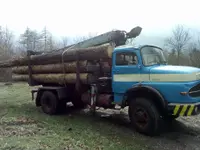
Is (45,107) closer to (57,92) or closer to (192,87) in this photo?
(57,92)

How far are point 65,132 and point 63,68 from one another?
9.60 feet

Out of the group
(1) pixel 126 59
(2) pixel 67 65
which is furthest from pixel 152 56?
(2) pixel 67 65

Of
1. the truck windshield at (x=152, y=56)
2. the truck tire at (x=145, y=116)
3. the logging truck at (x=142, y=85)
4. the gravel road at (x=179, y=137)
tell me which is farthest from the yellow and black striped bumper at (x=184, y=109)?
the truck windshield at (x=152, y=56)

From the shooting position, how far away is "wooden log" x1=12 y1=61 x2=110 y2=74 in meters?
7.87

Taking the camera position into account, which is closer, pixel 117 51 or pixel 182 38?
pixel 117 51

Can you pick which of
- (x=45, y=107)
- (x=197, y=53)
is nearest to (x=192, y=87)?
(x=45, y=107)

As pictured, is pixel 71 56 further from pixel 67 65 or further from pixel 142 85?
pixel 142 85

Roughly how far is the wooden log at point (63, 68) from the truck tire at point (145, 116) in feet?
5.87

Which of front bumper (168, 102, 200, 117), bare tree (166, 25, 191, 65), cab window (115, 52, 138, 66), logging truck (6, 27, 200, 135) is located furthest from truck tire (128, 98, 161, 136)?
bare tree (166, 25, 191, 65)

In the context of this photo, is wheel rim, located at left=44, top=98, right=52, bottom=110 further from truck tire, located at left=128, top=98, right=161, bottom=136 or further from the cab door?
truck tire, located at left=128, top=98, right=161, bottom=136

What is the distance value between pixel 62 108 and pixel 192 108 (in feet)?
17.1

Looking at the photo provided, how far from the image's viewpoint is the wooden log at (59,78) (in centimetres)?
788

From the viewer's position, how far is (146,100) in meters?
6.42

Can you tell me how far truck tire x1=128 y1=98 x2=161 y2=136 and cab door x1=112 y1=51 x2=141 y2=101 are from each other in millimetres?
543
